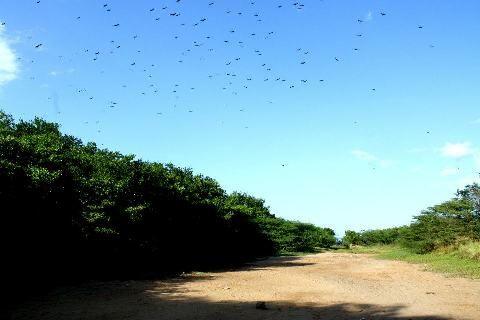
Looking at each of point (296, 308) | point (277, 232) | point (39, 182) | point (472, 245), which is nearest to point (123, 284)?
point (39, 182)

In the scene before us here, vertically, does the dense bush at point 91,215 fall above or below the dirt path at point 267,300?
above

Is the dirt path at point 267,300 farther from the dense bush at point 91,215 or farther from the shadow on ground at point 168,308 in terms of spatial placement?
the dense bush at point 91,215

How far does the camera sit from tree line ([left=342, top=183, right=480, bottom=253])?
26.3 metres

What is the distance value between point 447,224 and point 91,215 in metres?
24.6

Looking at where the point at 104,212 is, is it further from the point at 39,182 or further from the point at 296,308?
the point at 296,308

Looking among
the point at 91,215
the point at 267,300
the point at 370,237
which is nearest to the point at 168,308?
the point at 267,300

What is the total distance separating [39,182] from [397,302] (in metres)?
13.2

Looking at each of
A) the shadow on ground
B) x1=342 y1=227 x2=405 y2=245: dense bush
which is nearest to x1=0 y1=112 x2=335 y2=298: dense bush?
the shadow on ground

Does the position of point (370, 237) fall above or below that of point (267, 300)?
above

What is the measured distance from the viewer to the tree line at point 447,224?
2634cm

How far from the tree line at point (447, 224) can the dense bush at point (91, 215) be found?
1593cm

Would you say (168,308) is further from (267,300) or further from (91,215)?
(91,215)

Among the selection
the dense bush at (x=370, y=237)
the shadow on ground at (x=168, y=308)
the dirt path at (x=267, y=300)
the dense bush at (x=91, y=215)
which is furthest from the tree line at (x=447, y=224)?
the dense bush at (x=370, y=237)

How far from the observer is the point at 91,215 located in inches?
667
